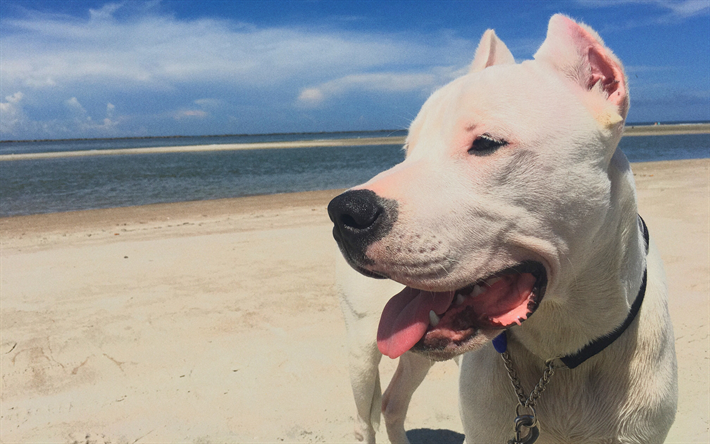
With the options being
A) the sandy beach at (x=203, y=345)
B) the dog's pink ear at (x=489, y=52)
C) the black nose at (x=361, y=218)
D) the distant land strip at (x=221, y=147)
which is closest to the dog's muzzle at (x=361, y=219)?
the black nose at (x=361, y=218)

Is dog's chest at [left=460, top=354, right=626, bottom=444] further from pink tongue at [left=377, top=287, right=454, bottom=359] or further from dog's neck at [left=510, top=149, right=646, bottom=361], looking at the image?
pink tongue at [left=377, top=287, right=454, bottom=359]

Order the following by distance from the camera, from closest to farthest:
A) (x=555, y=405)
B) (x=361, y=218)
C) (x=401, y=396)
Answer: (x=361, y=218) → (x=555, y=405) → (x=401, y=396)

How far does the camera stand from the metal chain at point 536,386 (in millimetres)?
1814

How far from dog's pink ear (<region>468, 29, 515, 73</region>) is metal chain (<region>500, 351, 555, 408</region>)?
3.96ft

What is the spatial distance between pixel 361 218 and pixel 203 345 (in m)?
3.39

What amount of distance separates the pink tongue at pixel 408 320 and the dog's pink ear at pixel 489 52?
3.36ft

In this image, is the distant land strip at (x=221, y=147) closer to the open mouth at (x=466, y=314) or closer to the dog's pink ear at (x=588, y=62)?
the dog's pink ear at (x=588, y=62)

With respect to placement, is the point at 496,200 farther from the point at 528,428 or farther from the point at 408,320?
the point at 528,428

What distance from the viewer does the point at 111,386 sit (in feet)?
12.3

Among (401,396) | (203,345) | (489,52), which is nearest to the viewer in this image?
(489,52)

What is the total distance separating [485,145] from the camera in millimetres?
1543

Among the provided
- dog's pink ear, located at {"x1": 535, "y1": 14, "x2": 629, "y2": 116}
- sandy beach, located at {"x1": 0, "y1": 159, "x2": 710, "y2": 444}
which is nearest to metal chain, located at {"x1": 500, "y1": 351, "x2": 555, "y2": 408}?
dog's pink ear, located at {"x1": 535, "y1": 14, "x2": 629, "y2": 116}

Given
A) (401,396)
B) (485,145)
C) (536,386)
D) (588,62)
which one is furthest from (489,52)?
(401,396)

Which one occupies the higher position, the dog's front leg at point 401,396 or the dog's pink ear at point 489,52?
the dog's pink ear at point 489,52
